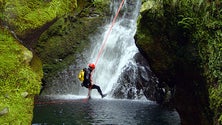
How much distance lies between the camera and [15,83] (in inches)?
376

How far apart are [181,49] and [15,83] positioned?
776 centimetres

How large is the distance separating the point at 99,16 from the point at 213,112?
83.0 ft

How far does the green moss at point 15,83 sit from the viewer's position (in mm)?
8852

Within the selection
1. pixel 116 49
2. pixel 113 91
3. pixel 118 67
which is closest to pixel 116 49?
pixel 116 49

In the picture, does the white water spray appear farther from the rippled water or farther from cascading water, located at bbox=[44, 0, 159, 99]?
the rippled water

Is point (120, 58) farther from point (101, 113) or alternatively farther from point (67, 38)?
point (101, 113)

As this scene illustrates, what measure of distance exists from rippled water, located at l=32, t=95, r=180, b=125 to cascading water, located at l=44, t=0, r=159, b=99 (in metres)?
2.04

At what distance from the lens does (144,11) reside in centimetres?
1620

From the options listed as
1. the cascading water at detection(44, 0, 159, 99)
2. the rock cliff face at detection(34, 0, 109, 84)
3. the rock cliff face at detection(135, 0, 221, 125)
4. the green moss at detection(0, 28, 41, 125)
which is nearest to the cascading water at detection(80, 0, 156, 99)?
the cascading water at detection(44, 0, 159, 99)

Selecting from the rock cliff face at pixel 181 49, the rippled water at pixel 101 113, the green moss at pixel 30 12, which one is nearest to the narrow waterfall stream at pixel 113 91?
the rippled water at pixel 101 113

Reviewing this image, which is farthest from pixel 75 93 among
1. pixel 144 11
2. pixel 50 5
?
pixel 50 5

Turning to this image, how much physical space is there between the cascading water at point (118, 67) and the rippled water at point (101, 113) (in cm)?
204

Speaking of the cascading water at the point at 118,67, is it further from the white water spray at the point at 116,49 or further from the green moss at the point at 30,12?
the green moss at the point at 30,12

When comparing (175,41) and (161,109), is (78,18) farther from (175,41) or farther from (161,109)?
(175,41)
